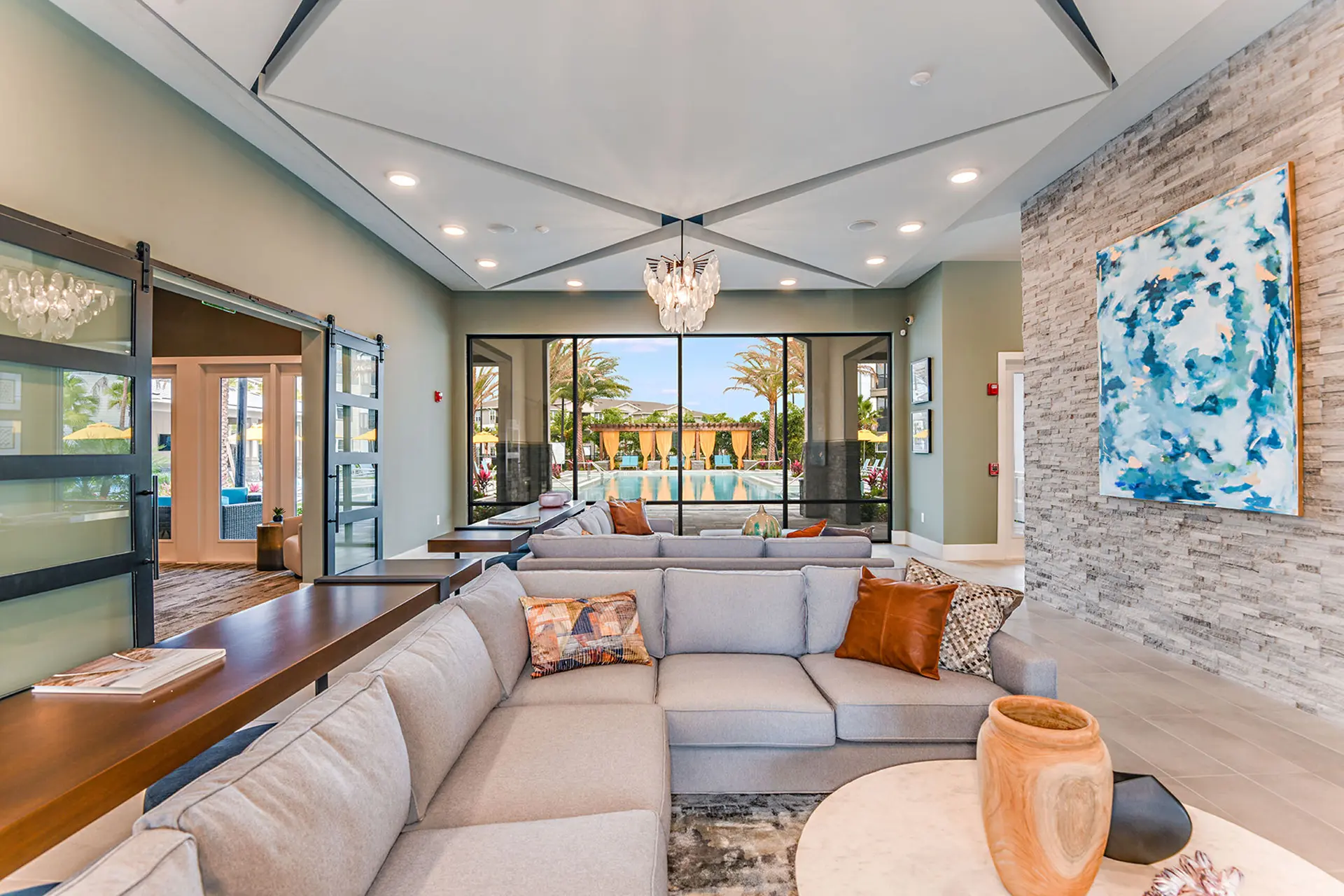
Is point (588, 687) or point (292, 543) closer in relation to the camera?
point (588, 687)

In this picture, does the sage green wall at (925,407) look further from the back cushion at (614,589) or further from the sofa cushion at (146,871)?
the sofa cushion at (146,871)

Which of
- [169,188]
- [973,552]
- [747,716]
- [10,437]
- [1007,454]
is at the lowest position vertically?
[973,552]

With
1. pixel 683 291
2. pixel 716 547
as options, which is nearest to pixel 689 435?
pixel 683 291

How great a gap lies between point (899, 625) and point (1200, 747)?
140 centimetres

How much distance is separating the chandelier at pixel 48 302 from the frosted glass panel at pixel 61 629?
3.48 ft

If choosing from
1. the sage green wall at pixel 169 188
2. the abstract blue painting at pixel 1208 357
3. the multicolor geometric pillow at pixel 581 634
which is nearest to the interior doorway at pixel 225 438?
the sage green wall at pixel 169 188

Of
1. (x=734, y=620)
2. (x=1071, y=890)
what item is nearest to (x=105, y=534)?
(x=734, y=620)

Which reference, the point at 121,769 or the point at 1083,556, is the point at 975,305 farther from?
the point at 121,769

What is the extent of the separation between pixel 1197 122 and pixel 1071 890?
4.01 meters

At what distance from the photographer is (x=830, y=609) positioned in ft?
8.23

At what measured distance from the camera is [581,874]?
116 centimetres

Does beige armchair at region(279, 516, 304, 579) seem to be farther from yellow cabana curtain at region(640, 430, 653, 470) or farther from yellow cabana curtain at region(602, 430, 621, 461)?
yellow cabana curtain at region(640, 430, 653, 470)

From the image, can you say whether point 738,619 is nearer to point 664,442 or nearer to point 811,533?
point 811,533

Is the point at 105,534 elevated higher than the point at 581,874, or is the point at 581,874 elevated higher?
the point at 105,534
